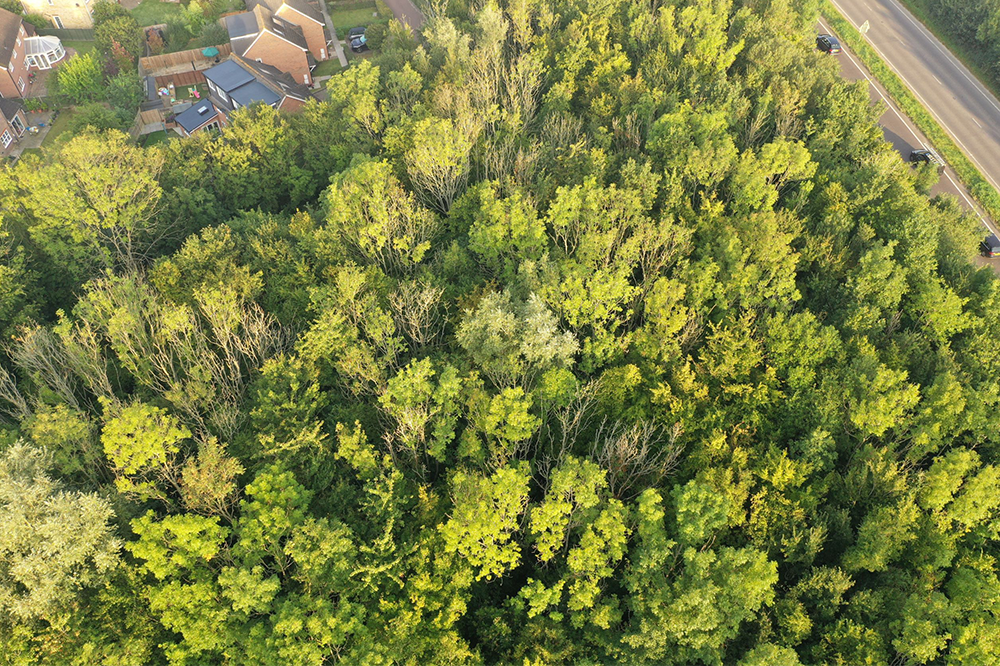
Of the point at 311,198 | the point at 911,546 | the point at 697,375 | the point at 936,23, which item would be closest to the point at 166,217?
the point at 311,198

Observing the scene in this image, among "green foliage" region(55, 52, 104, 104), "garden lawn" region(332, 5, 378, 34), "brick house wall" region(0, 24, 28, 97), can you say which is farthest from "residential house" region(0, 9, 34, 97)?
"garden lawn" region(332, 5, 378, 34)

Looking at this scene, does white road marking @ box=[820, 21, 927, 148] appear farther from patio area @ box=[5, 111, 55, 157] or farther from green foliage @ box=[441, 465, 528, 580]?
patio area @ box=[5, 111, 55, 157]

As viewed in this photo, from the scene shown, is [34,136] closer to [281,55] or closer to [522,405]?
[281,55]

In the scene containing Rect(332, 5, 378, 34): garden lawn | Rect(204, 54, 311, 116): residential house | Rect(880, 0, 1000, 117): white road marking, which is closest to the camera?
Rect(880, 0, 1000, 117): white road marking

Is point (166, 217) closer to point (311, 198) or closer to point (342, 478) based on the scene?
point (311, 198)

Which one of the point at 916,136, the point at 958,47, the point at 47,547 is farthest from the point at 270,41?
the point at 958,47

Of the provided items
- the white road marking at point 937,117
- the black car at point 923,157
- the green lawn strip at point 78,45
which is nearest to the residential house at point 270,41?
the green lawn strip at point 78,45

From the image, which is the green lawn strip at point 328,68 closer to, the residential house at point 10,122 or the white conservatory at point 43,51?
the residential house at point 10,122
